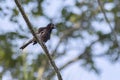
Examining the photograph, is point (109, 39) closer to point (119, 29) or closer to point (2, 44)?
point (119, 29)

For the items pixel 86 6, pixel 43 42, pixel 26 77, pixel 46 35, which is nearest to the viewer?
pixel 43 42

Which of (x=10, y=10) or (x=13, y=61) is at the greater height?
(x=13, y=61)

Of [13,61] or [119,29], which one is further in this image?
[119,29]

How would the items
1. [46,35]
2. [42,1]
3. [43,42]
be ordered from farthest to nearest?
[42,1] < [46,35] < [43,42]

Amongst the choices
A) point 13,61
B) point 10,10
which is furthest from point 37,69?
point 10,10

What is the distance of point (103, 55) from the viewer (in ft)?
34.1

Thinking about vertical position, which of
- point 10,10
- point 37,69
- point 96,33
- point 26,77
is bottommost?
point 26,77

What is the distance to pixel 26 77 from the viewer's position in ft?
18.1

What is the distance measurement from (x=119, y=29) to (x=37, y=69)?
85.2 inches

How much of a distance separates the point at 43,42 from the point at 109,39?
21.8ft

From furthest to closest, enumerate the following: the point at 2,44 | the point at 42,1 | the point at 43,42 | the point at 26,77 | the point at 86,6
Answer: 1. the point at 86,6
2. the point at 2,44
3. the point at 42,1
4. the point at 26,77
5. the point at 43,42

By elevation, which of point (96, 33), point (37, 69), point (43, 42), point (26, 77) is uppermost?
point (96, 33)

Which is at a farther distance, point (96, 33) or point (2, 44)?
point (96, 33)

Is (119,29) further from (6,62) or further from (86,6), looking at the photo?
(6,62)
